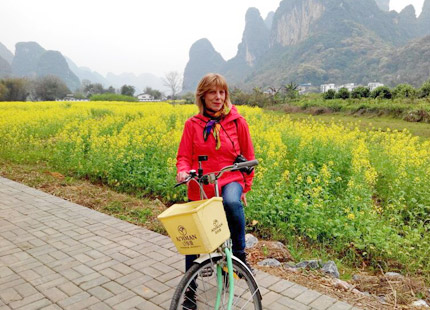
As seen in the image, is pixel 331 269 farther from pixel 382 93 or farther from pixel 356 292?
pixel 382 93

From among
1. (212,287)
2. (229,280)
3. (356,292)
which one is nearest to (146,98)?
(356,292)

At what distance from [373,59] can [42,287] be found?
102 m

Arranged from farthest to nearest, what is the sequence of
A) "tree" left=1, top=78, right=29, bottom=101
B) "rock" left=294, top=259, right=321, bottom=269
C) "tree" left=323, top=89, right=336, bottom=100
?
"tree" left=1, top=78, right=29, bottom=101
"tree" left=323, top=89, right=336, bottom=100
"rock" left=294, top=259, right=321, bottom=269

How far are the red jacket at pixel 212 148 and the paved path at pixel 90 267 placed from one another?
3.88ft

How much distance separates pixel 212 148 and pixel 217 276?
0.93 meters

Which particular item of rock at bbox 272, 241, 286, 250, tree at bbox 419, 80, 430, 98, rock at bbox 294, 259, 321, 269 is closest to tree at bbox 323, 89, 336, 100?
tree at bbox 419, 80, 430, 98

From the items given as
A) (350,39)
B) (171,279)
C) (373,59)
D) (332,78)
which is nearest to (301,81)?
(332,78)

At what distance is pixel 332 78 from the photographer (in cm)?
9581

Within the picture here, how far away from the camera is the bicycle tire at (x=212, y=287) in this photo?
7.51 ft

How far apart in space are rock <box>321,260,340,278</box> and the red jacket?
161 centimetres

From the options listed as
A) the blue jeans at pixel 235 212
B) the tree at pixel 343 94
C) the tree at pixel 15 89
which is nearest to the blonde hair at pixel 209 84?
the blue jeans at pixel 235 212

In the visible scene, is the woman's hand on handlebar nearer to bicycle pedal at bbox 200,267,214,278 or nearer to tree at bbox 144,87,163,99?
bicycle pedal at bbox 200,267,214,278

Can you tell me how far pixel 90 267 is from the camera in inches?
151

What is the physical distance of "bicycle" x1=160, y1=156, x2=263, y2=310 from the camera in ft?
7.60
